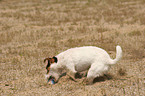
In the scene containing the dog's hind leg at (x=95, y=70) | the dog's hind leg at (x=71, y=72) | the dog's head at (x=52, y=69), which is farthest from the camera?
the dog's head at (x=52, y=69)

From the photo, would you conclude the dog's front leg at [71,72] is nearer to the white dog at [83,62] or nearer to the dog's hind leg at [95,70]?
the white dog at [83,62]

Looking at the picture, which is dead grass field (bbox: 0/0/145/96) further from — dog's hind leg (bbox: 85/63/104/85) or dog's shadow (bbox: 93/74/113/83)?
dog's hind leg (bbox: 85/63/104/85)

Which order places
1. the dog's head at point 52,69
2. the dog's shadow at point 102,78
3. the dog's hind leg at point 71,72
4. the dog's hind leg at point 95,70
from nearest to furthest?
the dog's hind leg at point 95,70
the dog's hind leg at point 71,72
the dog's head at point 52,69
the dog's shadow at point 102,78

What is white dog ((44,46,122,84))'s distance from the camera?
631 cm

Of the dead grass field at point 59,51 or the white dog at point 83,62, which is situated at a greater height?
the white dog at point 83,62

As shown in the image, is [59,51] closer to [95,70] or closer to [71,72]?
[71,72]

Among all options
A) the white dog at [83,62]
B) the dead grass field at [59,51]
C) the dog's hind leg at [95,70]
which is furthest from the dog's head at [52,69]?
the dog's hind leg at [95,70]

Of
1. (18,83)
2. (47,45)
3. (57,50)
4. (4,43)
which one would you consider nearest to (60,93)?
(18,83)

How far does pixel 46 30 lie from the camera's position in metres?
16.1

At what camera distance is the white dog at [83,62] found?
6309 mm

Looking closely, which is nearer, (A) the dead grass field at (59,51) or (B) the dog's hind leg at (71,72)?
(A) the dead grass field at (59,51)

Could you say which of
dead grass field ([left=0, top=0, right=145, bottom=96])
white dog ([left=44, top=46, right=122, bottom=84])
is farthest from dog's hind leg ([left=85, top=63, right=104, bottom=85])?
dead grass field ([left=0, top=0, right=145, bottom=96])

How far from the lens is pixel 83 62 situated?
650 cm

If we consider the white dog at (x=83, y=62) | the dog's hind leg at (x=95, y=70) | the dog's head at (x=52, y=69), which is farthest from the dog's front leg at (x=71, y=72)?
the dog's hind leg at (x=95, y=70)
